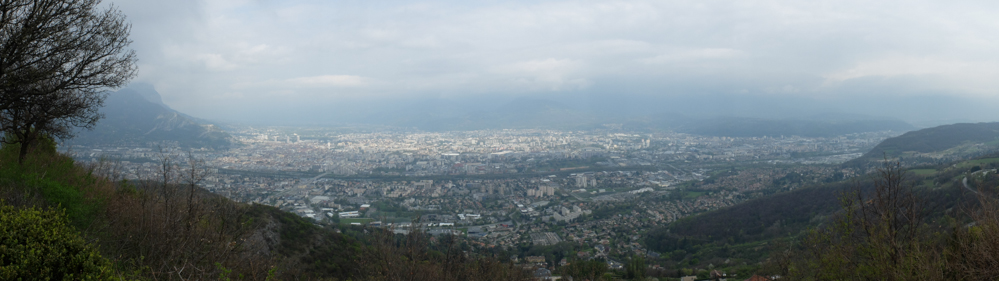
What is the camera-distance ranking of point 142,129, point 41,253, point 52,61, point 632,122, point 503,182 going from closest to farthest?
point 41,253
point 52,61
point 503,182
point 142,129
point 632,122

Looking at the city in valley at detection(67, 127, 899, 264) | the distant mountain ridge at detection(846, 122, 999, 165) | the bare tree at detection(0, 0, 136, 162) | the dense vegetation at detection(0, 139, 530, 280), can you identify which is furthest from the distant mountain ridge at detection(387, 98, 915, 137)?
the bare tree at detection(0, 0, 136, 162)

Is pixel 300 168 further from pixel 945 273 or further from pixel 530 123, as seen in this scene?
pixel 530 123

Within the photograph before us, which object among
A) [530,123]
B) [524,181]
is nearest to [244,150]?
[524,181]

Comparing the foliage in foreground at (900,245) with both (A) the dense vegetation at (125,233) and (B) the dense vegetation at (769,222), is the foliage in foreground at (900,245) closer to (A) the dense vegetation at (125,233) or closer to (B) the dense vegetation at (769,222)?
(B) the dense vegetation at (769,222)

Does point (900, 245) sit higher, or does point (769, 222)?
point (900, 245)

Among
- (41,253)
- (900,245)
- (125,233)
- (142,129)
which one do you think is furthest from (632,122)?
(41,253)

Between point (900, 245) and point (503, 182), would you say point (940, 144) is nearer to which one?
point (503, 182)

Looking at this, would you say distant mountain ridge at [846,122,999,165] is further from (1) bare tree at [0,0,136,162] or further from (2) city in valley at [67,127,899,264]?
(1) bare tree at [0,0,136,162]
